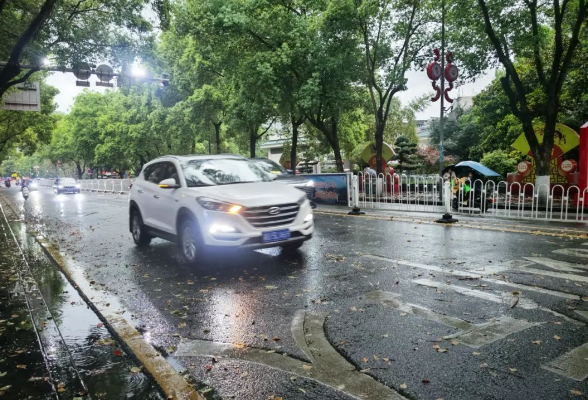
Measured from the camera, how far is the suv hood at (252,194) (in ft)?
22.2

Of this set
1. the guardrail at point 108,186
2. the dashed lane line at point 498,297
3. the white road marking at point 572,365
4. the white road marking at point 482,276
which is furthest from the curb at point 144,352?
the guardrail at point 108,186

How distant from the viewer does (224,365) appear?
361cm

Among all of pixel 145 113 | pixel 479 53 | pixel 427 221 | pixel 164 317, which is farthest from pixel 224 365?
pixel 145 113

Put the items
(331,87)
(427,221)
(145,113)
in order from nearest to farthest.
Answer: (427,221) < (331,87) < (145,113)

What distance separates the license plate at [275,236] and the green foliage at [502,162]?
2458cm

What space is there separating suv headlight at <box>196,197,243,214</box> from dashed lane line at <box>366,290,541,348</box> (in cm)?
276

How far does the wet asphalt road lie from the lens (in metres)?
3.29

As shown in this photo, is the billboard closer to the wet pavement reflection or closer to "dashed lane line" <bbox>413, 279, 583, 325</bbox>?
the wet pavement reflection

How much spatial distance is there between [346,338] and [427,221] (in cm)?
862

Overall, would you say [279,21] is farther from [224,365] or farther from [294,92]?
[224,365]

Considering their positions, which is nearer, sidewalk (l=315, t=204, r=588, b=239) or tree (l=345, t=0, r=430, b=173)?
sidewalk (l=315, t=204, r=588, b=239)

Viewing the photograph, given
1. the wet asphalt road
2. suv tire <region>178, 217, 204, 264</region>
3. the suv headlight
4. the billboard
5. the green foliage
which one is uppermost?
the billboard

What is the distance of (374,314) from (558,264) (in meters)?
3.72

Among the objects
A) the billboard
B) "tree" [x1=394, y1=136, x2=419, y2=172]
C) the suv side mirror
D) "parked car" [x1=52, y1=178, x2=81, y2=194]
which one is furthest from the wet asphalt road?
"parked car" [x1=52, y1=178, x2=81, y2=194]
